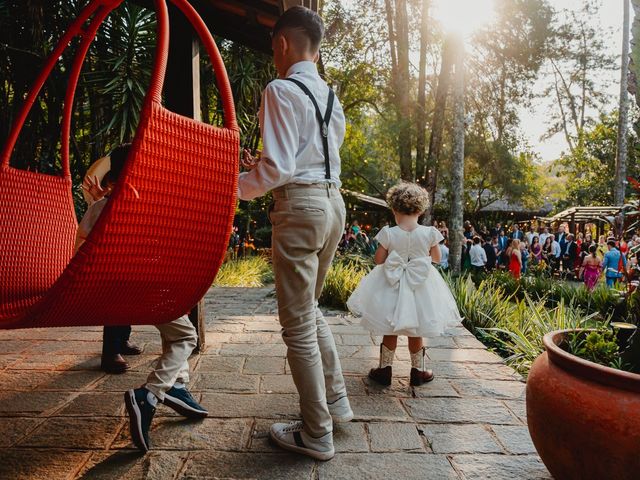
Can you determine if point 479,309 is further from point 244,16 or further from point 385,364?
point 244,16

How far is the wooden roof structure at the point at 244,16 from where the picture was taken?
348 cm

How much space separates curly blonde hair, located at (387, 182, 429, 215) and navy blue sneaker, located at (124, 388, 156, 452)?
2049 millimetres

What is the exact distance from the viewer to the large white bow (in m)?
3.19

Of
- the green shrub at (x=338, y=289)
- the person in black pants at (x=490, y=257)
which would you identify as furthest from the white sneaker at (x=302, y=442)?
the person in black pants at (x=490, y=257)

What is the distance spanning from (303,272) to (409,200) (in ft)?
5.06

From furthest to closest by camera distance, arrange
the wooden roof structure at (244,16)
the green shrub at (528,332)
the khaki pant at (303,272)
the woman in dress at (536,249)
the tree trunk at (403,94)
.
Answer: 1. the woman in dress at (536,249)
2. the tree trunk at (403,94)
3. the green shrub at (528,332)
4. the wooden roof structure at (244,16)
5. the khaki pant at (303,272)

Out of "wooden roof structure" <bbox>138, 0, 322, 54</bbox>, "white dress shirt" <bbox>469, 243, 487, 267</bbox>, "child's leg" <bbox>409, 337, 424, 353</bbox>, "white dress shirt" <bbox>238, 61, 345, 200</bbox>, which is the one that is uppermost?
"wooden roof structure" <bbox>138, 0, 322, 54</bbox>

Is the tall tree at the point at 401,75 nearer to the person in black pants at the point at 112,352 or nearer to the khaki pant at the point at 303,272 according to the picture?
the person in black pants at the point at 112,352

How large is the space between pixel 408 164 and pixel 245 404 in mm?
13172

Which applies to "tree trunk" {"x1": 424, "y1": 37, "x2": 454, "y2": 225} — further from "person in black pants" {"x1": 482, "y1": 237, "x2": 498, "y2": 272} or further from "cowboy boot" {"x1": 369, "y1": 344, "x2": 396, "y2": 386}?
"cowboy boot" {"x1": 369, "y1": 344, "x2": 396, "y2": 386}

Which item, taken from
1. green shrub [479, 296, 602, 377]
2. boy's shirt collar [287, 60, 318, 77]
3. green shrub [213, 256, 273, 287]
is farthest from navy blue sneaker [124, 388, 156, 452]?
green shrub [213, 256, 273, 287]

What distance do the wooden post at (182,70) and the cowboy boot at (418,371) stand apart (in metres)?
2.13

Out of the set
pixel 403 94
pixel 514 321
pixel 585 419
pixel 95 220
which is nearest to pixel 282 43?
pixel 95 220

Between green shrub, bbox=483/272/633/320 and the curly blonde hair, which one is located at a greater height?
the curly blonde hair
